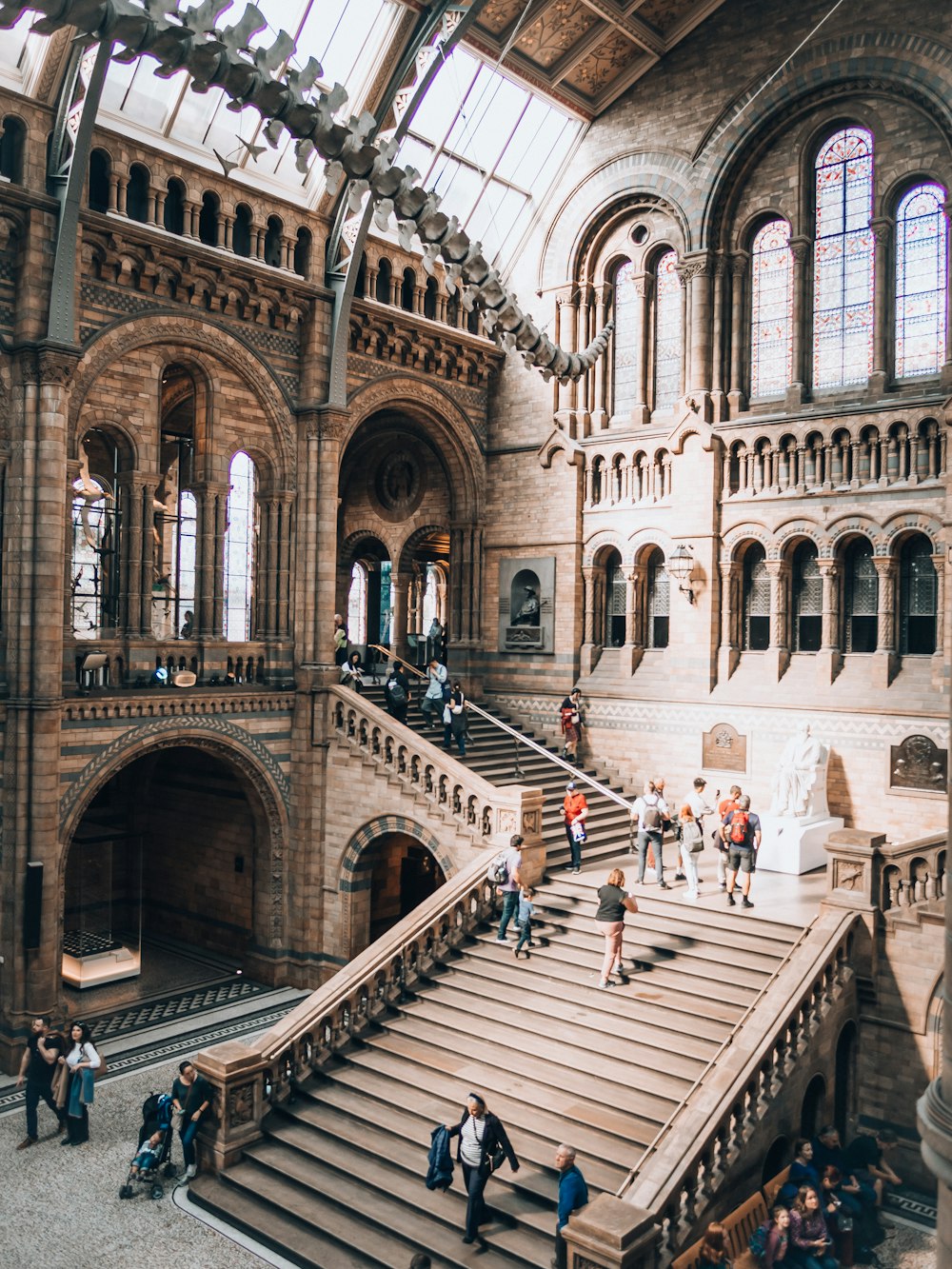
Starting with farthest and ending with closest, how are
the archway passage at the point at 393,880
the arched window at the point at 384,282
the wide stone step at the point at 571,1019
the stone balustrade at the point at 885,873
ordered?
the arched window at the point at 384,282, the archway passage at the point at 393,880, the stone balustrade at the point at 885,873, the wide stone step at the point at 571,1019

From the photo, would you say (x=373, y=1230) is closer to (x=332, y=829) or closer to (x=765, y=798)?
(x=332, y=829)

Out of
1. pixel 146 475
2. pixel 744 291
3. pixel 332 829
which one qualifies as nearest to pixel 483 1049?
pixel 332 829

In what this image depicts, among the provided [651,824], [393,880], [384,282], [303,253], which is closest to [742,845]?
[651,824]

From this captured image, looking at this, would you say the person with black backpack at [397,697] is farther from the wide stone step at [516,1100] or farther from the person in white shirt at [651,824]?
the wide stone step at [516,1100]

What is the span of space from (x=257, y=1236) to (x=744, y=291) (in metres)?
18.5

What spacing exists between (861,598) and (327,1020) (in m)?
12.2

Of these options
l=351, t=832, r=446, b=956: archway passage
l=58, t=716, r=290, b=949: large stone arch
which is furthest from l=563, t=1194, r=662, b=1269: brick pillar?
l=351, t=832, r=446, b=956: archway passage

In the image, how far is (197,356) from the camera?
19484 mm

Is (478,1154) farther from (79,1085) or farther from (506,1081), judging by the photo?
(79,1085)

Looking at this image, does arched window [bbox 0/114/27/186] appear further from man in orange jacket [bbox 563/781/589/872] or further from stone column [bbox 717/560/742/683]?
stone column [bbox 717/560/742/683]

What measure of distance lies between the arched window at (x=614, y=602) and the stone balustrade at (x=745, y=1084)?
9682 mm

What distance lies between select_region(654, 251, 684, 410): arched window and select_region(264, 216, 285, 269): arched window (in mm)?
8066

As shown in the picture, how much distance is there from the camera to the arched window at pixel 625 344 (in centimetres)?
2323

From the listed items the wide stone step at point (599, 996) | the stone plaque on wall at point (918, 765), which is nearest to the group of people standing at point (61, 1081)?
the wide stone step at point (599, 996)
